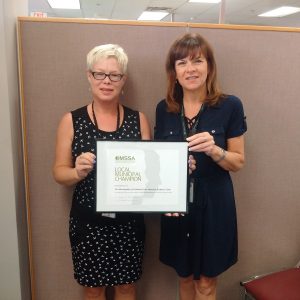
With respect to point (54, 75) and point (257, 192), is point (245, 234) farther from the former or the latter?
point (54, 75)

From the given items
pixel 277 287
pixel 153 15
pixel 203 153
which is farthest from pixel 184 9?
pixel 277 287

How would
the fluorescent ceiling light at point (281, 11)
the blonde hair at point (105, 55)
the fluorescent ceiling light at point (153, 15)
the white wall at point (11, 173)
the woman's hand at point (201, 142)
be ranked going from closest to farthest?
the woman's hand at point (201, 142), the blonde hair at point (105, 55), the white wall at point (11, 173), the fluorescent ceiling light at point (281, 11), the fluorescent ceiling light at point (153, 15)

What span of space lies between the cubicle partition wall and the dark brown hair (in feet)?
0.82

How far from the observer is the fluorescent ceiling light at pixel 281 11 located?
7348mm

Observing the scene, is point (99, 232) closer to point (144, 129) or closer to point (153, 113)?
point (144, 129)

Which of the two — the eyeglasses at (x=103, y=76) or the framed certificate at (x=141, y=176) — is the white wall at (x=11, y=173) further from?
the framed certificate at (x=141, y=176)

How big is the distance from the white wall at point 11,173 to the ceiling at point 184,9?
527cm

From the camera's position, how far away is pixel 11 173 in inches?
60.4

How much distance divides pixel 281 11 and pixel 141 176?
7845 mm

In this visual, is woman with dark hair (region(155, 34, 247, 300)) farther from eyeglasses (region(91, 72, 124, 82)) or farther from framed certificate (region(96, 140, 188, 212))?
eyeglasses (region(91, 72, 124, 82))

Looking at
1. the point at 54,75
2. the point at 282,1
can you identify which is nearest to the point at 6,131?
the point at 54,75

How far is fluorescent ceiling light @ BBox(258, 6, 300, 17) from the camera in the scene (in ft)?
24.1

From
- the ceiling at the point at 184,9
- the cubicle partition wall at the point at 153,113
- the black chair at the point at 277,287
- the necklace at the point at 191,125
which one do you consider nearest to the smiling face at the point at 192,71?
the necklace at the point at 191,125

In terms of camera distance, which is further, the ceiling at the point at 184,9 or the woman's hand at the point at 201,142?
the ceiling at the point at 184,9
